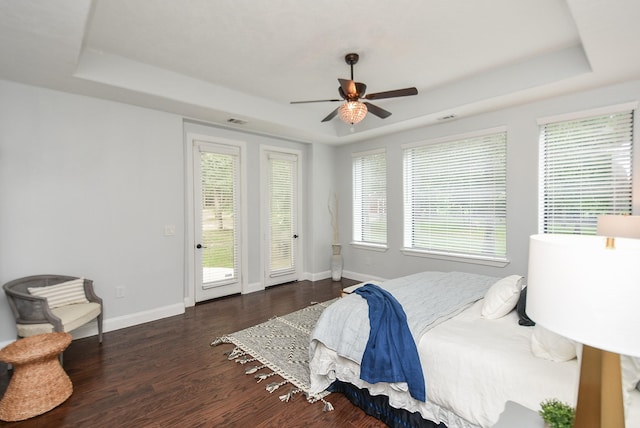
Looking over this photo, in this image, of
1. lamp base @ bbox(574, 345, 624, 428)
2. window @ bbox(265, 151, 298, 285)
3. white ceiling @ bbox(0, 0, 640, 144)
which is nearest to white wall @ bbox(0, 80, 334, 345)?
white ceiling @ bbox(0, 0, 640, 144)

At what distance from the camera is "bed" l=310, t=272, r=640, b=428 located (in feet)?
4.90

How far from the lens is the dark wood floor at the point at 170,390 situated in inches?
81.4

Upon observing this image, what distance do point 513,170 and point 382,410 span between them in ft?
10.7

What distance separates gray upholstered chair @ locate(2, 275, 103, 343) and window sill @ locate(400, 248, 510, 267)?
419 centimetres

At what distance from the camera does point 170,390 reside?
2.40m

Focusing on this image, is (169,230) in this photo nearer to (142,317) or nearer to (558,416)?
(142,317)

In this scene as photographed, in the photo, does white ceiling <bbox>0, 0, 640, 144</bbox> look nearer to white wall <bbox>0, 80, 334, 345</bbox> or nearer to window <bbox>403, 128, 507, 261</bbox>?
white wall <bbox>0, 80, 334, 345</bbox>

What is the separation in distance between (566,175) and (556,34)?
1.55 metres

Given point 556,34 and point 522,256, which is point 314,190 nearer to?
point 522,256

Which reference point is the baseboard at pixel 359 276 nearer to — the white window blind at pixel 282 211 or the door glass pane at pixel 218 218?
the white window blind at pixel 282 211

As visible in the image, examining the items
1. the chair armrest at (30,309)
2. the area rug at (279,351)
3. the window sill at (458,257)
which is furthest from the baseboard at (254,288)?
the chair armrest at (30,309)

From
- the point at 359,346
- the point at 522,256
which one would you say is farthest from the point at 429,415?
the point at 522,256

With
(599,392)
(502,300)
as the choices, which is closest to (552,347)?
(502,300)

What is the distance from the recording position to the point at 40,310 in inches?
105
